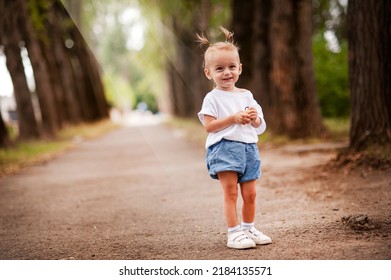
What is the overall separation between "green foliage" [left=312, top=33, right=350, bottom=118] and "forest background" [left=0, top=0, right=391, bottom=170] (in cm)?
3

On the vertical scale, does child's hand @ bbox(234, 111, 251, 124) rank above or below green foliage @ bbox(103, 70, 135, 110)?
above

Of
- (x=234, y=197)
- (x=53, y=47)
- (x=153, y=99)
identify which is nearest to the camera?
(x=234, y=197)

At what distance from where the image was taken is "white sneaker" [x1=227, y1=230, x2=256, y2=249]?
10.9 feet

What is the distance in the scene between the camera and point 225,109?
11.0 feet

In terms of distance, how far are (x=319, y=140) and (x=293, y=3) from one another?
2779mm

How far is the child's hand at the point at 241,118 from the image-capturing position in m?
3.22

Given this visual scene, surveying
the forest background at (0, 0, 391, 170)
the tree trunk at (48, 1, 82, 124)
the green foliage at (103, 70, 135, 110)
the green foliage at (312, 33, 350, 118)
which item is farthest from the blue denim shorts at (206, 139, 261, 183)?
the green foliage at (103, 70, 135, 110)

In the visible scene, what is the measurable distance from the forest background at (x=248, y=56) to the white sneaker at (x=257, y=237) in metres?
2.58

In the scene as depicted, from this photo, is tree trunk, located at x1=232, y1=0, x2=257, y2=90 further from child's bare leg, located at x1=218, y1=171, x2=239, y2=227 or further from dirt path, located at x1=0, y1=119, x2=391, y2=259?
child's bare leg, located at x1=218, y1=171, x2=239, y2=227

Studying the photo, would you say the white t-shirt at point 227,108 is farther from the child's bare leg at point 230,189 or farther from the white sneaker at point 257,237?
the white sneaker at point 257,237

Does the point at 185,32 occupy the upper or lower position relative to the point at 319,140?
upper

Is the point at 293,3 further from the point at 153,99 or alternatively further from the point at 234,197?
the point at 153,99

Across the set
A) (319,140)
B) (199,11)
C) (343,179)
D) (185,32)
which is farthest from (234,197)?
(185,32)

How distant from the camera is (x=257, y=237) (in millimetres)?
3455
